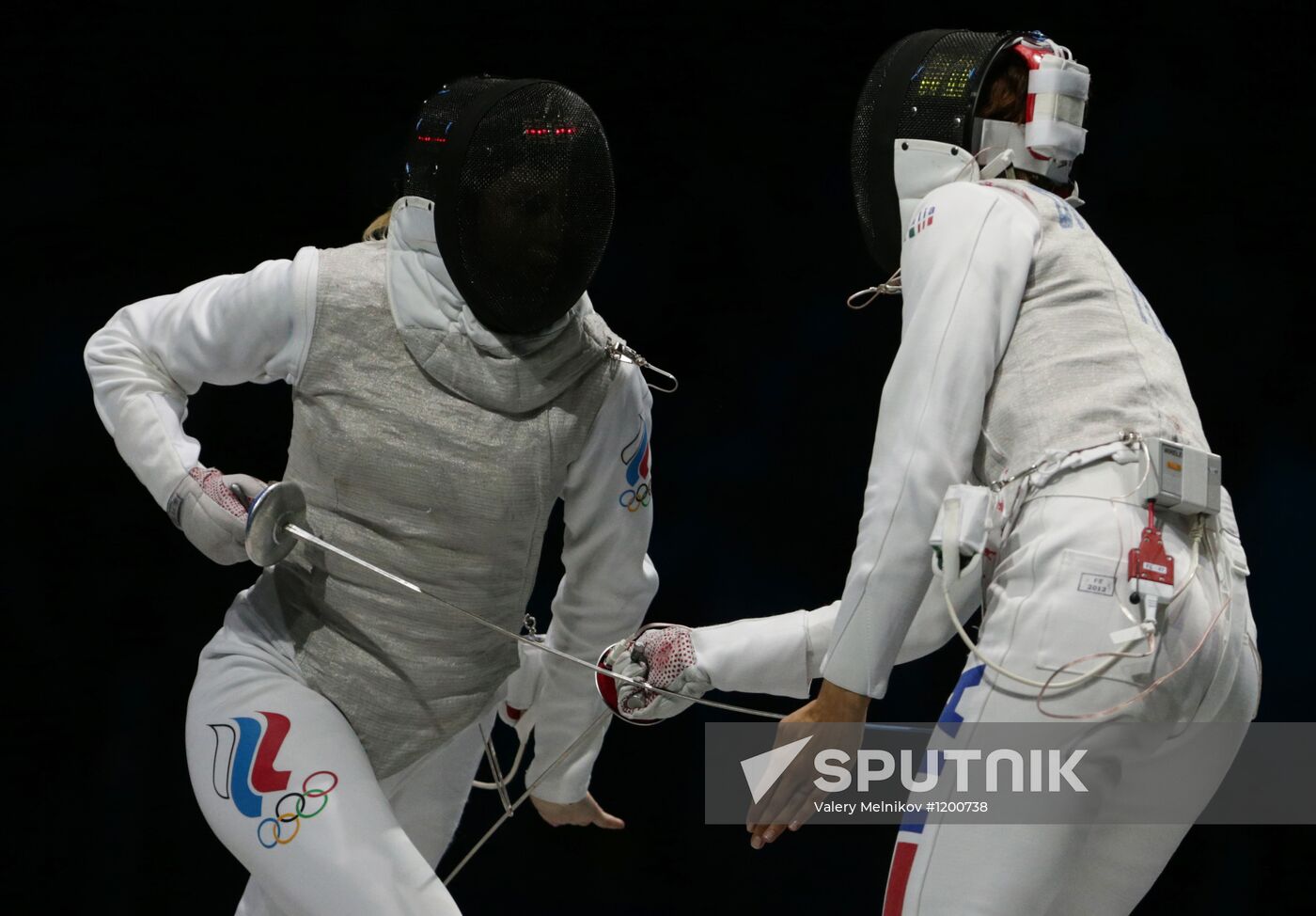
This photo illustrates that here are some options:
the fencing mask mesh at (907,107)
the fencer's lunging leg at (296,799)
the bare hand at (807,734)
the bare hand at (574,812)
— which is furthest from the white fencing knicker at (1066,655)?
the bare hand at (574,812)

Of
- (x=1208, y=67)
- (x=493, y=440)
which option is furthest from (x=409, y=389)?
(x=1208, y=67)

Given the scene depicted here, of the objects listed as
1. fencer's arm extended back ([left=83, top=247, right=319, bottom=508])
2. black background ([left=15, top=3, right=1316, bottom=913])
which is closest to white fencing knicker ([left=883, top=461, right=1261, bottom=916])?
fencer's arm extended back ([left=83, top=247, right=319, bottom=508])

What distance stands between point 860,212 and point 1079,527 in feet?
2.12

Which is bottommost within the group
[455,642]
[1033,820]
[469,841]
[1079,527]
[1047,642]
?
[469,841]

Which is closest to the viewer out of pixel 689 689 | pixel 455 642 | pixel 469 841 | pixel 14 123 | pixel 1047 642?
pixel 1047 642

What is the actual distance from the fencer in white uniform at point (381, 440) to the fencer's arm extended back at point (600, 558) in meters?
0.04

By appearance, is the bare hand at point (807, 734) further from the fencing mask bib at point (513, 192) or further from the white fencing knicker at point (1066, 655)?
the fencing mask bib at point (513, 192)

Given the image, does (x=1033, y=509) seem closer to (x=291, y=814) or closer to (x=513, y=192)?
(x=513, y=192)

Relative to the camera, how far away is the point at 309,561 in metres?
2.23

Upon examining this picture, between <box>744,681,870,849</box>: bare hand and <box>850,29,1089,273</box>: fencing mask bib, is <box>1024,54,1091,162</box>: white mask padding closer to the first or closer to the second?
<box>850,29,1089,273</box>: fencing mask bib

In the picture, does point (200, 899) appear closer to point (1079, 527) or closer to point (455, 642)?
point (455, 642)

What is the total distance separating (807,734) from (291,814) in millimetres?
707

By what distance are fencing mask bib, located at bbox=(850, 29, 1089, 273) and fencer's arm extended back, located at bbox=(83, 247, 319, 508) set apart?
31.7 inches

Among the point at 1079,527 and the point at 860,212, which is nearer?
the point at 1079,527
